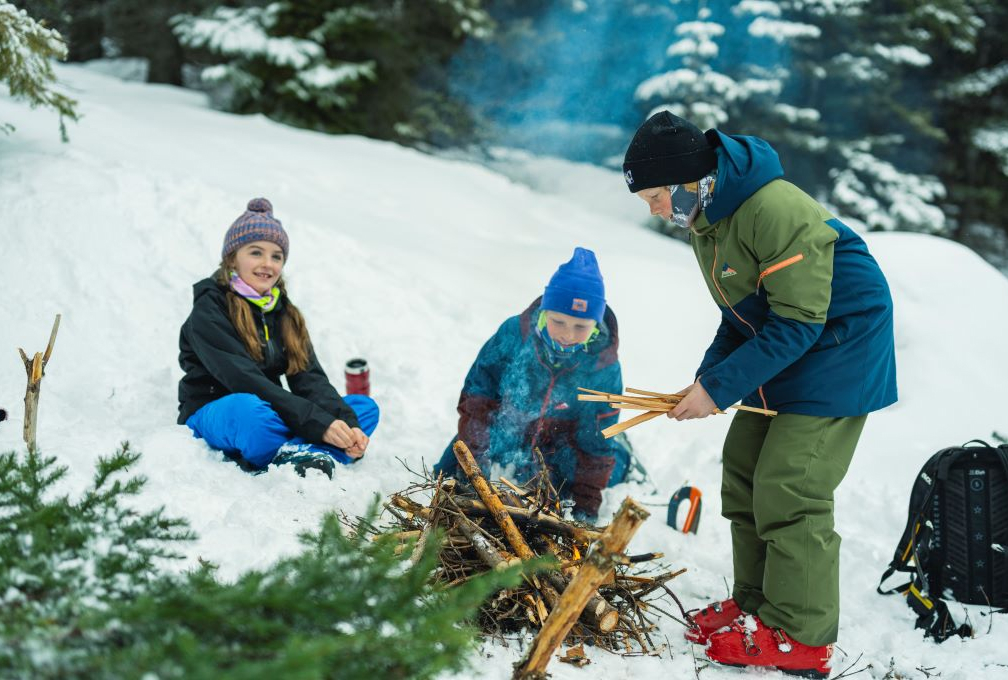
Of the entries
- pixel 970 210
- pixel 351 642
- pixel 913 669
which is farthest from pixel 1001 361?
pixel 970 210

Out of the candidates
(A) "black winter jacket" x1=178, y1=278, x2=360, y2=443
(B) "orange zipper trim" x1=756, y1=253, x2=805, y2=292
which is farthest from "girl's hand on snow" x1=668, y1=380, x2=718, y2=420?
(A) "black winter jacket" x1=178, y1=278, x2=360, y2=443

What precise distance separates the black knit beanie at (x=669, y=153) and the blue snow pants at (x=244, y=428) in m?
1.90

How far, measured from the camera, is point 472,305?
19.6ft

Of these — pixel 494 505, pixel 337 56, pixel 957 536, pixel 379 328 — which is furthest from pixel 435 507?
pixel 337 56

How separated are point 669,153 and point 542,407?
149 centimetres

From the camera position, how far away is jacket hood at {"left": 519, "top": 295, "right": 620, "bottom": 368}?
3.54 m

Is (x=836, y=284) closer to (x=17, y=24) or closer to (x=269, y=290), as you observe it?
(x=269, y=290)

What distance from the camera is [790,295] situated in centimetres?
236

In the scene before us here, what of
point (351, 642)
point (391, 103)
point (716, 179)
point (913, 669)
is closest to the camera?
point (351, 642)

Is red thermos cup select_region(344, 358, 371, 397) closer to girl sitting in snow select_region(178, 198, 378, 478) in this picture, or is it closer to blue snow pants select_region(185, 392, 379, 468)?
girl sitting in snow select_region(178, 198, 378, 478)

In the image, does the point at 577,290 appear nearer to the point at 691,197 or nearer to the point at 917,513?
the point at 691,197

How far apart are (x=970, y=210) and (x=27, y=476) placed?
14.8 m

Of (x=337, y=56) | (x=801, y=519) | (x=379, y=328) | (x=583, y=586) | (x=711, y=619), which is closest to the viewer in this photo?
(x=583, y=586)

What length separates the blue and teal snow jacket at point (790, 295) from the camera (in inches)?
93.4
